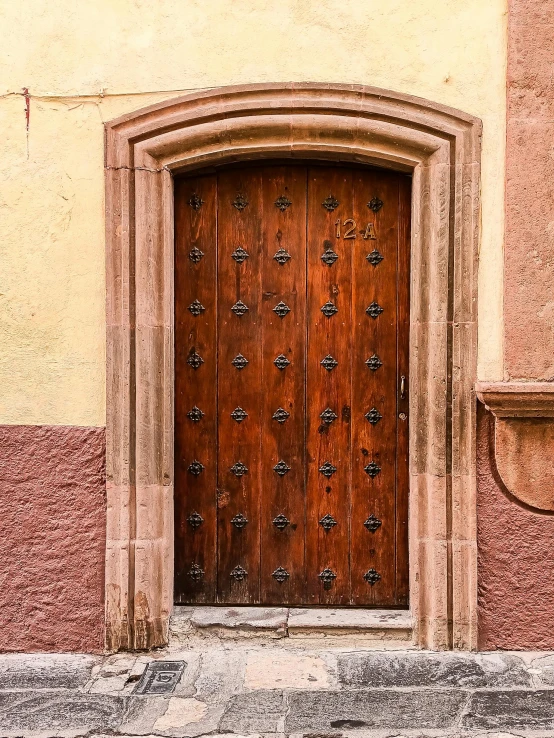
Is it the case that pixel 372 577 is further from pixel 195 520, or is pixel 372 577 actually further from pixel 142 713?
pixel 142 713

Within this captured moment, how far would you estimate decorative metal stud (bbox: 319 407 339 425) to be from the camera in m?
3.85

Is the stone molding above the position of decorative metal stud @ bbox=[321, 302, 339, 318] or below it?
below

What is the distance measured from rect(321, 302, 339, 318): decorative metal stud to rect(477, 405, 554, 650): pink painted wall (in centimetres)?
91

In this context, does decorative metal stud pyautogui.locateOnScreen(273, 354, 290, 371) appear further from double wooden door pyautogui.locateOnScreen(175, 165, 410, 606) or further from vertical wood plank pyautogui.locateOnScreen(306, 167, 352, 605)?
vertical wood plank pyautogui.locateOnScreen(306, 167, 352, 605)

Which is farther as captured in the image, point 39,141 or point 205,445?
point 205,445

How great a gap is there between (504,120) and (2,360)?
278cm

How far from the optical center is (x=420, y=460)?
366cm

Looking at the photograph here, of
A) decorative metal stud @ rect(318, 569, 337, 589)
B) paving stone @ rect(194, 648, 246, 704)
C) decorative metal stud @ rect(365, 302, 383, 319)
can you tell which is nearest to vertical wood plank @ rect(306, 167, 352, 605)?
decorative metal stud @ rect(318, 569, 337, 589)

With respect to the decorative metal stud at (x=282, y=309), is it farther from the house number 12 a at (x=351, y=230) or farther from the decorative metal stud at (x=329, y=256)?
the house number 12 a at (x=351, y=230)

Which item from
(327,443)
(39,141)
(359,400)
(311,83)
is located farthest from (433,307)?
(39,141)

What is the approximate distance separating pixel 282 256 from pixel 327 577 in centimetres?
173

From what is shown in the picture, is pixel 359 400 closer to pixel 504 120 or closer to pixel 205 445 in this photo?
pixel 205 445

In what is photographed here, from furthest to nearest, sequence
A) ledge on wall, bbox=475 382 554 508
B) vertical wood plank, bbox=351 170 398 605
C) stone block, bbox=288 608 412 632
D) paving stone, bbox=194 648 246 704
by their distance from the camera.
Answer: 1. vertical wood plank, bbox=351 170 398 605
2. stone block, bbox=288 608 412 632
3. ledge on wall, bbox=475 382 554 508
4. paving stone, bbox=194 648 246 704

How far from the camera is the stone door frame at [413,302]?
356 cm
